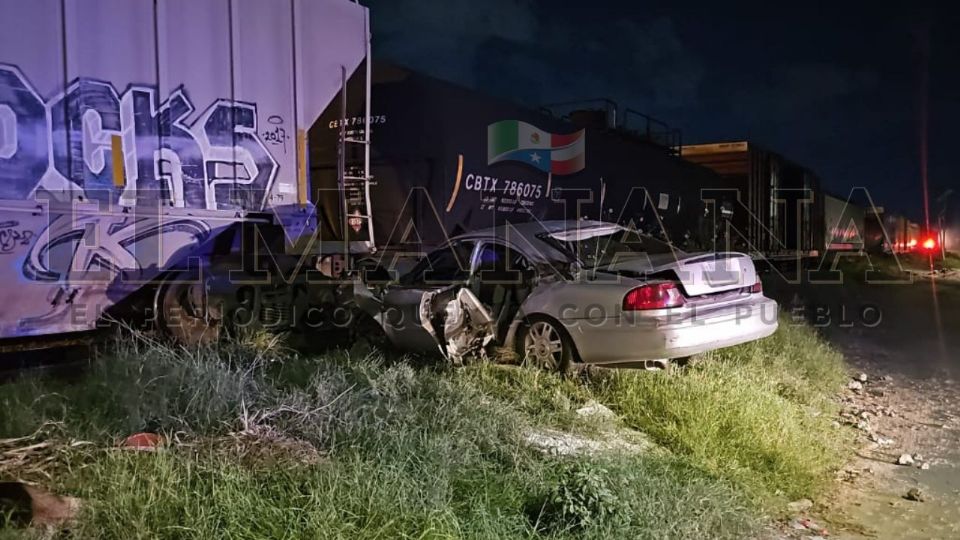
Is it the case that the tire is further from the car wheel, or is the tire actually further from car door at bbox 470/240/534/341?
car door at bbox 470/240/534/341

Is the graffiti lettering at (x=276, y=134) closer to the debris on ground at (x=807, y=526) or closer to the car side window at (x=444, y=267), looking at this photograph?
the car side window at (x=444, y=267)

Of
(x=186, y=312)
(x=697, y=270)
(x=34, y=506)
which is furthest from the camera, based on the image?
(x=186, y=312)

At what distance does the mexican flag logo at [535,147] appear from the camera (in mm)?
9398

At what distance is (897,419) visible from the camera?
251 inches

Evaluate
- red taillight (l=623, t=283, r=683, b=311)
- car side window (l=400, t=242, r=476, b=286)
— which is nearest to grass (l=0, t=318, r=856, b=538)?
red taillight (l=623, t=283, r=683, b=311)

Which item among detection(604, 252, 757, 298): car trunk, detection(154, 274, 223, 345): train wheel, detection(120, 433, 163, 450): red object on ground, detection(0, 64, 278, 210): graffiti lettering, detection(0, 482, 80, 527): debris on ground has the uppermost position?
detection(0, 64, 278, 210): graffiti lettering

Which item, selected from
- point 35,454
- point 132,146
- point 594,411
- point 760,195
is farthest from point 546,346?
point 760,195

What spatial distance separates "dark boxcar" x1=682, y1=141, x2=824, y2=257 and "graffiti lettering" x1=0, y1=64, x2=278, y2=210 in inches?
513

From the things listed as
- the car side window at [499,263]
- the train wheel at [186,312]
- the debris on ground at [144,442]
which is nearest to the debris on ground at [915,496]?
the car side window at [499,263]

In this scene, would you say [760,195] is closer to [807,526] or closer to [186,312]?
[807,526]

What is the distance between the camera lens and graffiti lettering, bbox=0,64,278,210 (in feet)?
15.8

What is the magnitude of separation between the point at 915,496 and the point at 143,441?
466 centimetres

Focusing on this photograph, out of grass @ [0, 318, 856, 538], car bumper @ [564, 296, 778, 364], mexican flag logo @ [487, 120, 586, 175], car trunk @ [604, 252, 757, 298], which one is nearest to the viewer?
grass @ [0, 318, 856, 538]

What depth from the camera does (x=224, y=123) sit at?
6.01 m
